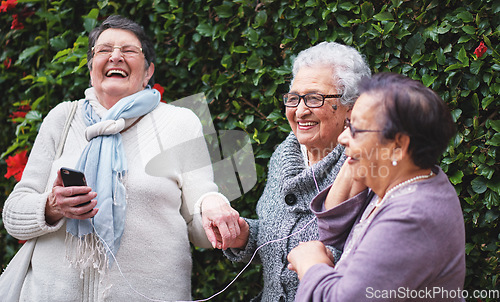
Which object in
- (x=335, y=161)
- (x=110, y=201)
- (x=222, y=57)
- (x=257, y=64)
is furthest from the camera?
(x=222, y=57)

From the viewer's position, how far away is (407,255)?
4.74ft

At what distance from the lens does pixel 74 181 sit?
7.61 feet

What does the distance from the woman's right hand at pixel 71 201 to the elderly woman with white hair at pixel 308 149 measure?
0.80m

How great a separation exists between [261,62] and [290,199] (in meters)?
1.04

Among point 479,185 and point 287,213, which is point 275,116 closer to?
point 287,213

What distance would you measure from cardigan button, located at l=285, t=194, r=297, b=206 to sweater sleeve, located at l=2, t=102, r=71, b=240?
1.07 meters

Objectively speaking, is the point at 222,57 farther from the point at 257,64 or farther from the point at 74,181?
the point at 74,181

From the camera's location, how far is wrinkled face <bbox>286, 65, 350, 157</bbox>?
88.4 inches

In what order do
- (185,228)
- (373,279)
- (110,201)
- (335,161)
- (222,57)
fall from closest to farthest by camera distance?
(373,279) → (335,161) → (110,201) → (185,228) → (222,57)

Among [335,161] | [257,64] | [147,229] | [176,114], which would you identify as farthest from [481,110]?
[147,229]

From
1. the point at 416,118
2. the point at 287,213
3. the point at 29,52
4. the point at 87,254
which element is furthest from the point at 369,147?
the point at 29,52

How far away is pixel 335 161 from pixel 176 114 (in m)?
0.92

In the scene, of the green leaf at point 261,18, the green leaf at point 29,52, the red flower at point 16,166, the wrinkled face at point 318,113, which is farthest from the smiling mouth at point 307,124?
the green leaf at point 29,52

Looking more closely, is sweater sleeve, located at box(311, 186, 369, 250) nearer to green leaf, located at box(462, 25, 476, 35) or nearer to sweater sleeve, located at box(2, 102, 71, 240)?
green leaf, located at box(462, 25, 476, 35)
